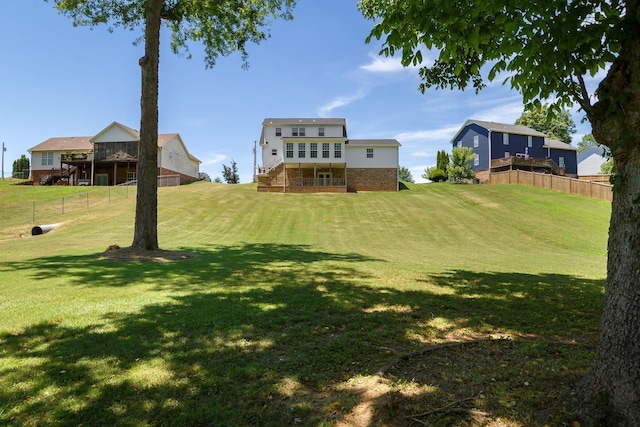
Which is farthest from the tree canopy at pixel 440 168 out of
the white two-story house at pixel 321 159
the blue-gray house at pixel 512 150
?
the white two-story house at pixel 321 159

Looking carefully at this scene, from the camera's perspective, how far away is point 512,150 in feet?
161

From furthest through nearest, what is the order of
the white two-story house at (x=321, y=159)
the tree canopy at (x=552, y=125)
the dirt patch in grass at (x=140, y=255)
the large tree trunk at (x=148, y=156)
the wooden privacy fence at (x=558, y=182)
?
the tree canopy at (x=552, y=125)
the white two-story house at (x=321, y=159)
the wooden privacy fence at (x=558, y=182)
the large tree trunk at (x=148, y=156)
the dirt patch in grass at (x=140, y=255)

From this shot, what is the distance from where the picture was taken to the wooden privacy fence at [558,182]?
31.8 meters

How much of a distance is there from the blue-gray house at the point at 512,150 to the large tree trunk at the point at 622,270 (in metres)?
46.9

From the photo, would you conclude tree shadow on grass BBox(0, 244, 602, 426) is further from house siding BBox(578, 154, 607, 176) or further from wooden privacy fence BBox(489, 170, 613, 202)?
house siding BBox(578, 154, 607, 176)

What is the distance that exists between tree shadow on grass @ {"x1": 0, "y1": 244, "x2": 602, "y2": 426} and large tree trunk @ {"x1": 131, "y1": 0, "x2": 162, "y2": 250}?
180 inches

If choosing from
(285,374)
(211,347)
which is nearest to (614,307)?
(285,374)

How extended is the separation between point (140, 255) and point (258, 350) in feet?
28.5

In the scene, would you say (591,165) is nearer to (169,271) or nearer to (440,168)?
(440,168)

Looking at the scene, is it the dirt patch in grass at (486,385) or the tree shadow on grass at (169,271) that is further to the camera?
the tree shadow on grass at (169,271)

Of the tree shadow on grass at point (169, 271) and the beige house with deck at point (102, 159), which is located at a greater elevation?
the beige house with deck at point (102, 159)

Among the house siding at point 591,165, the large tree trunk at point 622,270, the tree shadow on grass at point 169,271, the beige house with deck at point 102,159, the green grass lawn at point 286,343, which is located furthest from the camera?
the house siding at point 591,165

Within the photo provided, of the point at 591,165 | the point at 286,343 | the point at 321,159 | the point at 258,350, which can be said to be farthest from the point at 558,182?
the point at 258,350

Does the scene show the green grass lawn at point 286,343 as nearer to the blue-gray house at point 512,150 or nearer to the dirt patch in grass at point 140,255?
the dirt patch in grass at point 140,255
